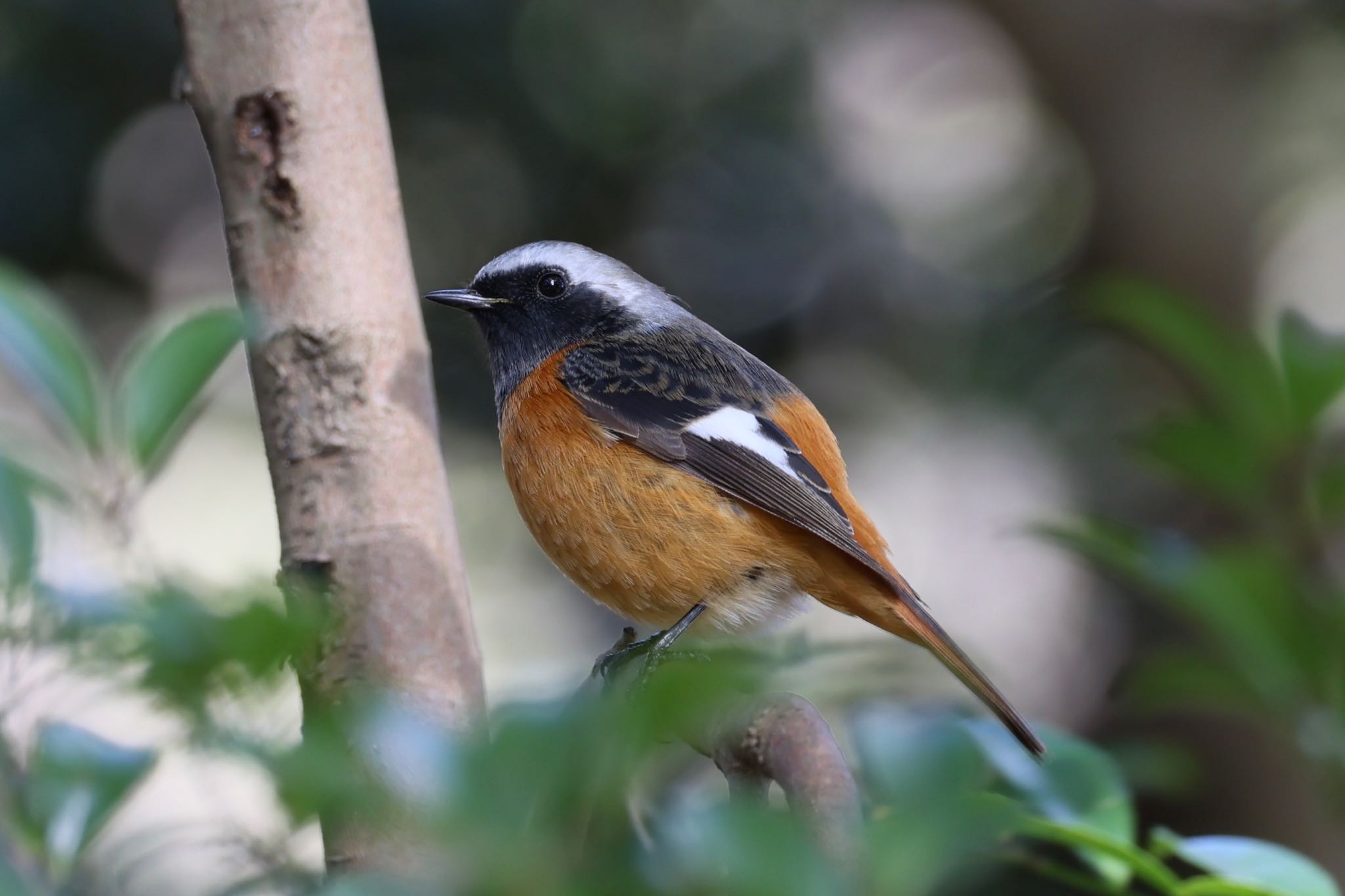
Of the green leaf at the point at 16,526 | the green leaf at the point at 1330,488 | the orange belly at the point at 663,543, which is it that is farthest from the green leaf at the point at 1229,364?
the green leaf at the point at 16,526

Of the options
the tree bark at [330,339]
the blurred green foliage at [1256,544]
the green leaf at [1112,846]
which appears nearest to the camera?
the green leaf at [1112,846]

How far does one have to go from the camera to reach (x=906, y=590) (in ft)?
9.36

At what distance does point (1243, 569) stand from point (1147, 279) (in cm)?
389

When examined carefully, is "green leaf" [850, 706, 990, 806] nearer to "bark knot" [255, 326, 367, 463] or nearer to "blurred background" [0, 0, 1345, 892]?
"bark knot" [255, 326, 367, 463]

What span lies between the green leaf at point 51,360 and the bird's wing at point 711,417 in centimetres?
156

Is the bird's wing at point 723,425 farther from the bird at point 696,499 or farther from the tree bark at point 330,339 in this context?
the tree bark at point 330,339

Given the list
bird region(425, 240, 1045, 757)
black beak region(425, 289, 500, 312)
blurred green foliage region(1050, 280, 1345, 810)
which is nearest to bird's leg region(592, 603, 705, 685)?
bird region(425, 240, 1045, 757)

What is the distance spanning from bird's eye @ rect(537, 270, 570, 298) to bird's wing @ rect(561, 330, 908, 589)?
222 millimetres

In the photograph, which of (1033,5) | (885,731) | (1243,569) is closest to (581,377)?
(1243,569)

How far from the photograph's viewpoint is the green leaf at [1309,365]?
2.22 metres

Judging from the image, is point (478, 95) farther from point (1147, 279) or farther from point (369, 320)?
point (369, 320)

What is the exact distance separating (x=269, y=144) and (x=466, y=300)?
1.24 meters

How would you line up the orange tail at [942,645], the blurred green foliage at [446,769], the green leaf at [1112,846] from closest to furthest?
the blurred green foliage at [446,769], the green leaf at [1112,846], the orange tail at [942,645]

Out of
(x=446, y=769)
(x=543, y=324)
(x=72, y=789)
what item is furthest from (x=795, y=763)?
(x=543, y=324)
